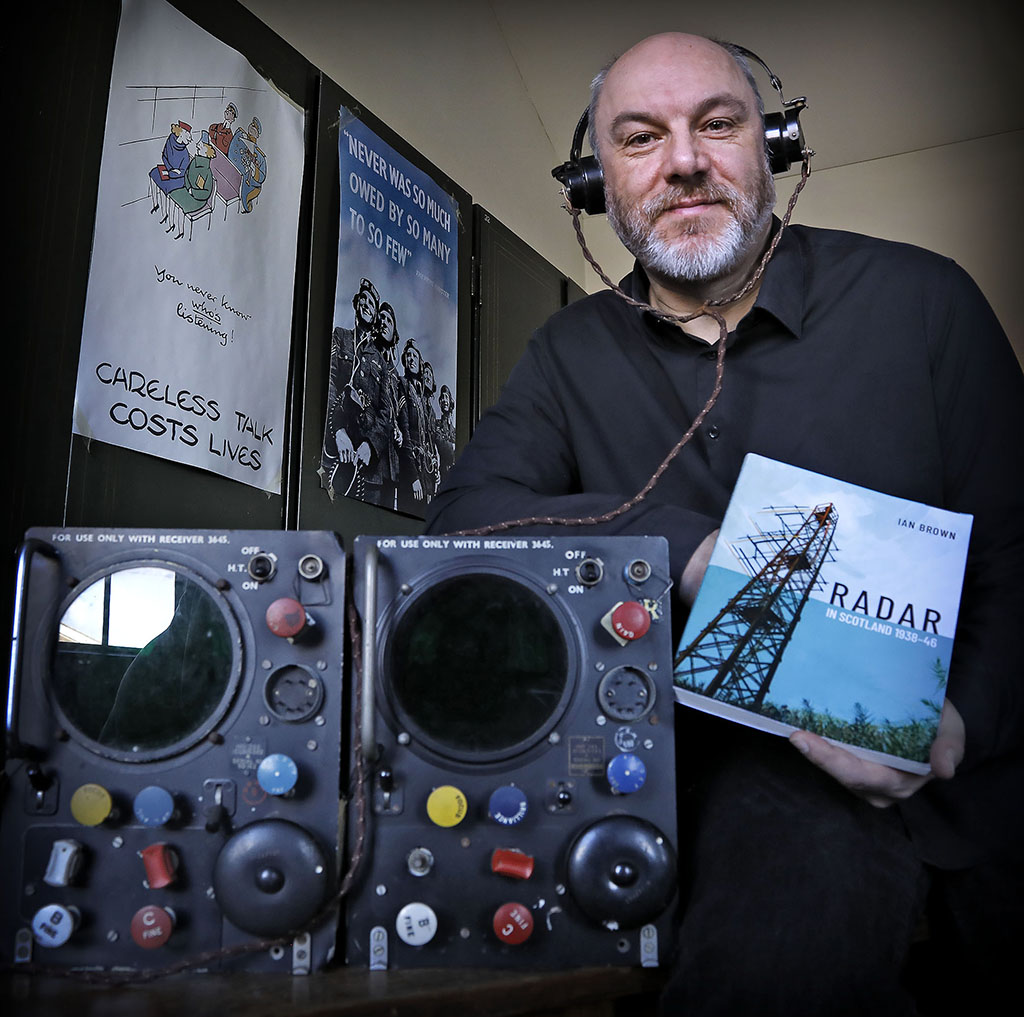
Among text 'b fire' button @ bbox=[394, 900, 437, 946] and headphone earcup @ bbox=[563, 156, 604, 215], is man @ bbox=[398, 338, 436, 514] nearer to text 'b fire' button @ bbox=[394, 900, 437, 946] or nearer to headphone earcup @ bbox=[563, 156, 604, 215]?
headphone earcup @ bbox=[563, 156, 604, 215]

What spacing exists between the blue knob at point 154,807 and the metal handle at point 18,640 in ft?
0.36

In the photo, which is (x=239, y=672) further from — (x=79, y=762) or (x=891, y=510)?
(x=891, y=510)

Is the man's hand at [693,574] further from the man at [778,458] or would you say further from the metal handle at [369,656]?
the metal handle at [369,656]

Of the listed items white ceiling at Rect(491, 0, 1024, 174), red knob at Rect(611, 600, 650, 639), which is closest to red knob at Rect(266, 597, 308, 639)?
red knob at Rect(611, 600, 650, 639)

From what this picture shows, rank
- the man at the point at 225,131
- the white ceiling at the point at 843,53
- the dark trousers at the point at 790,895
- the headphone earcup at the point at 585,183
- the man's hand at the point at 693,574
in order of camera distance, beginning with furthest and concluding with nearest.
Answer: the white ceiling at the point at 843,53, the man at the point at 225,131, the headphone earcup at the point at 585,183, the man's hand at the point at 693,574, the dark trousers at the point at 790,895

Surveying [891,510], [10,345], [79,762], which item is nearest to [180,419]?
[10,345]

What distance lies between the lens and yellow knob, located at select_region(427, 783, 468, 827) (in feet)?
2.30

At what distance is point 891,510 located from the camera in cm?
78

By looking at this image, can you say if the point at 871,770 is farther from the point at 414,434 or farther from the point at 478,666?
the point at 414,434

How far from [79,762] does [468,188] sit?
7.71 ft

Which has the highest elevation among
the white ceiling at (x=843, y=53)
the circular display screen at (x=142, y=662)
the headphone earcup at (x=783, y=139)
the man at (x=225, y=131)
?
the white ceiling at (x=843, y=53)

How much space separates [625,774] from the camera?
0.71m

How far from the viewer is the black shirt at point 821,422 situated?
0.91 meters

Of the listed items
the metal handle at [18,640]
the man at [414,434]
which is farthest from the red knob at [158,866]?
the man at [414,434]
